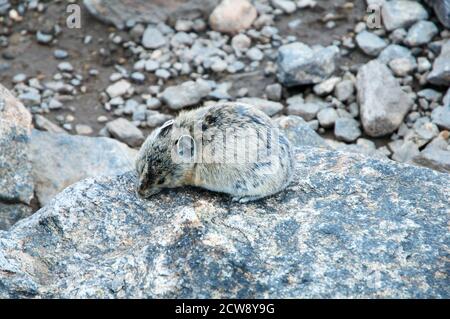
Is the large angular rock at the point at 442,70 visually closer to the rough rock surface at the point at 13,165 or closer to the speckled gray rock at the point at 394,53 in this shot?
the speckled gray rock at the point at 394,53

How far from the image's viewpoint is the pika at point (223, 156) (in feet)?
17.3

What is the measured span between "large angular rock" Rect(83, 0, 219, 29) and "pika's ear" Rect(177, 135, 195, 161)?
5664 millimetres

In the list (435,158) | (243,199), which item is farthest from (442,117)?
(243,199)

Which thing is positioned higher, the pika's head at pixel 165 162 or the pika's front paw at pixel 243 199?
the pika's head at pixel 165 162

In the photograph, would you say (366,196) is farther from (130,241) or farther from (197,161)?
(130,241)

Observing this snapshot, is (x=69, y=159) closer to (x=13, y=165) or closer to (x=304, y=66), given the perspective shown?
(x=13, y=165)

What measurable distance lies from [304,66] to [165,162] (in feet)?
15.1

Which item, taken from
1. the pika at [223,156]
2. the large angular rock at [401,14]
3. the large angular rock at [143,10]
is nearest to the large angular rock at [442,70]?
the large angular rock at [401,14]

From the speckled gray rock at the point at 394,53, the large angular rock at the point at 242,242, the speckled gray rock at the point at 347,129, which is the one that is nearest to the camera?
the large angular rock at the point at 242,242

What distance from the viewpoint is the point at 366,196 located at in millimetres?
5293

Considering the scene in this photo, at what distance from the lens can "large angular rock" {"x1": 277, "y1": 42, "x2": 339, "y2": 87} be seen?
948cm

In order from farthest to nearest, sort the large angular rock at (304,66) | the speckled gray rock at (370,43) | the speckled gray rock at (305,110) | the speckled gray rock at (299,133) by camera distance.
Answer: the speckled gray rock at (370,43), the large angular rock at (304,66), the speckled gray rock at (305,110), the speckled gray rock at (299,133)

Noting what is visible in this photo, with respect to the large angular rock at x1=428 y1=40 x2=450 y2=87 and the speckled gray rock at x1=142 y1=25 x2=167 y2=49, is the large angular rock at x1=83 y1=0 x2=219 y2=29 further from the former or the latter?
the large angular rock at x1=428 y1=40 x2=450 y2=87

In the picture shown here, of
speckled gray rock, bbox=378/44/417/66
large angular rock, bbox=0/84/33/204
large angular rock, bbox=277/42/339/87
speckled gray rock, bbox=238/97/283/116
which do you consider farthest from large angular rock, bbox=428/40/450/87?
large angular rock, bbox=0/84/33/204
